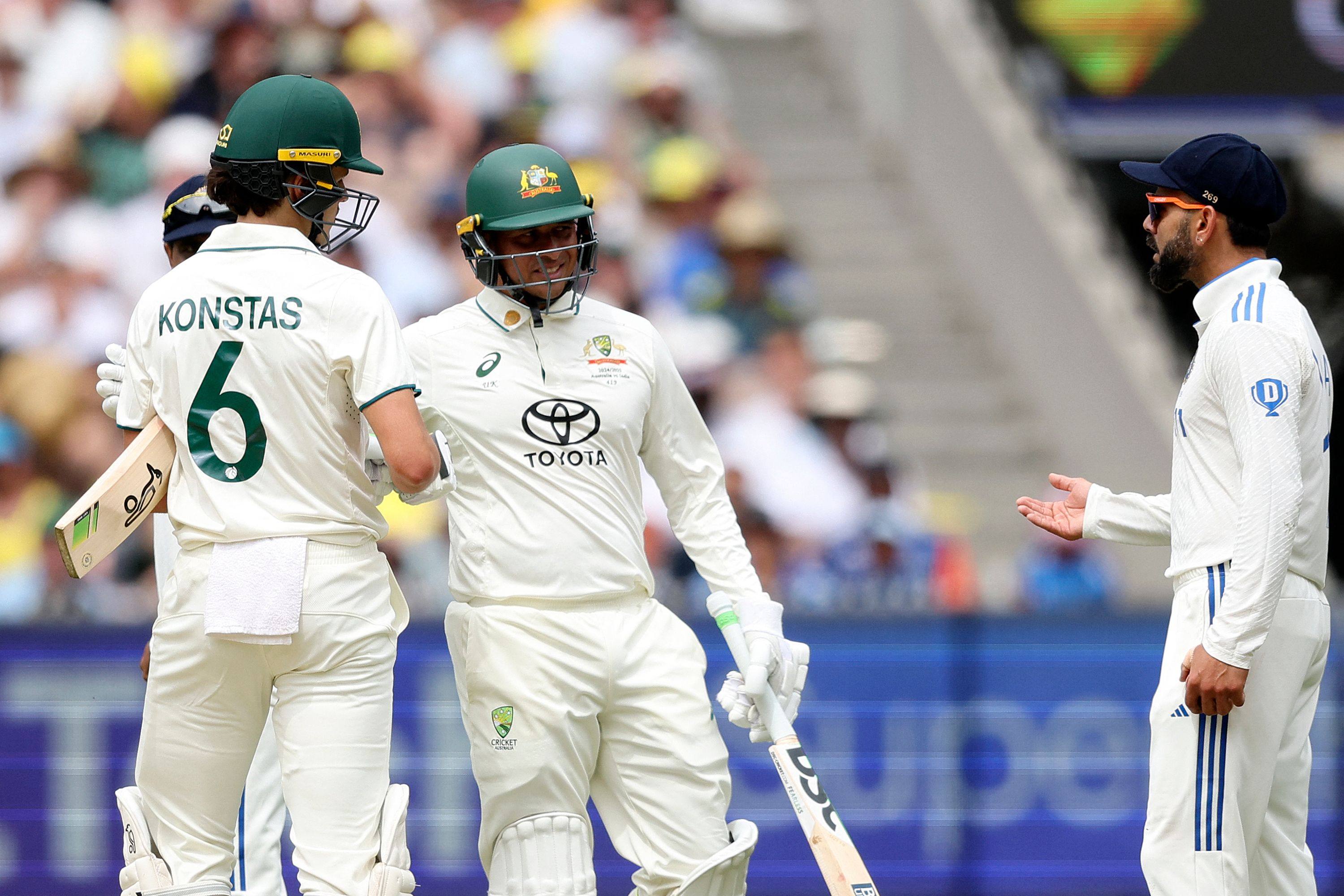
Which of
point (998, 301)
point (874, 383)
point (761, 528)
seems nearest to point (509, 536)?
point (761, 528)

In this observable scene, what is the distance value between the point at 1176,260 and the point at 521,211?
4.96ft

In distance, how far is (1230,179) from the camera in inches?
164

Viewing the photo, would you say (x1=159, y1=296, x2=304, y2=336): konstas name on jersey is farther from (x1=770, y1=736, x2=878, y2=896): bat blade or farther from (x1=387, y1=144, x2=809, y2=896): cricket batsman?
(x1=770, y1=736, x2=878, y2=896): bat blade

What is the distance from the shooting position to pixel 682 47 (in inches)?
467

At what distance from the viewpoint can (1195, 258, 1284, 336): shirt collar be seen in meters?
4.15

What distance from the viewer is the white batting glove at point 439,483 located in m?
4.06

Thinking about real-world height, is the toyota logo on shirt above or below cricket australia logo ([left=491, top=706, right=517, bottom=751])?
above

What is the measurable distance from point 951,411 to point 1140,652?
4.16 m

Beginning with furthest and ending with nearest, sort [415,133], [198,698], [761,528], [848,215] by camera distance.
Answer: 1. [848,215]
2. [415,133]
3. [761,528]
4. [198,698]

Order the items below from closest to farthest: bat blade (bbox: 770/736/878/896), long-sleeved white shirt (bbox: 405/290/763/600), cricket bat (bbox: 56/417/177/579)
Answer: cricket bat (bbox: 56/417/177/579) < bat blade (bbox: 770/736/878/896) < long-sleeved white shirt (bbox: 405/290/763/600)

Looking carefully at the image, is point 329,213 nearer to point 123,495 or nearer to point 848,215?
point 123,495

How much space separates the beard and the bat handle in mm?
1265

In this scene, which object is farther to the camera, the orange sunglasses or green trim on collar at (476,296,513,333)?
green trim on collar at (476,296,513,333)

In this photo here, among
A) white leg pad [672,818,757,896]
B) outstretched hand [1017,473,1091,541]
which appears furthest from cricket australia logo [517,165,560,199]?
white leg pad [672,818,757,896]
